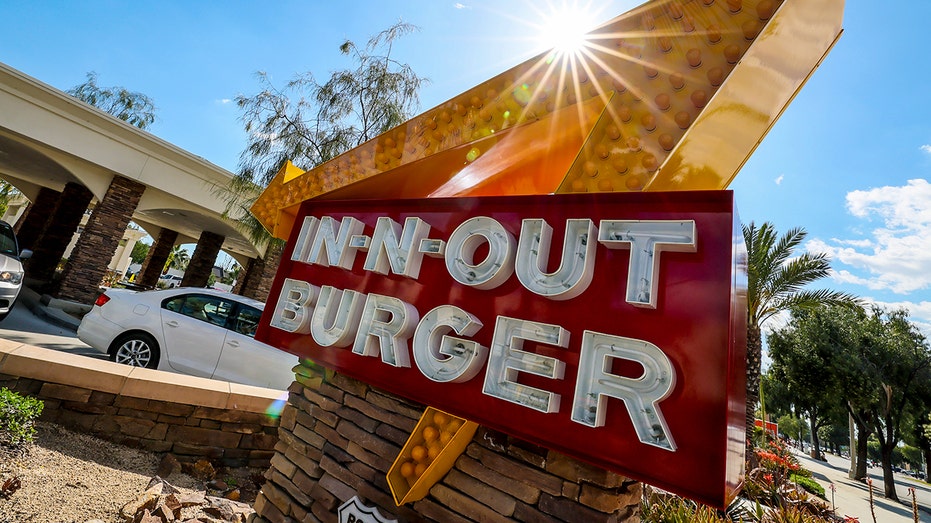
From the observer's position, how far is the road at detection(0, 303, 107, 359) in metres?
6.93

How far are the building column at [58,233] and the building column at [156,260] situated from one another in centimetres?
381

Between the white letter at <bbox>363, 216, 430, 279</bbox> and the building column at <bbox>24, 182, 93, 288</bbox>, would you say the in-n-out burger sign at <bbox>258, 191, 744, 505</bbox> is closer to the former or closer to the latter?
the white letter at <bbox>363, 216, 430, 279</bbox>

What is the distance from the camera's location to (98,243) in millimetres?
10781

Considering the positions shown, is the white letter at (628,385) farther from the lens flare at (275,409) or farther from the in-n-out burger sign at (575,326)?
the lens flare at (275,409)

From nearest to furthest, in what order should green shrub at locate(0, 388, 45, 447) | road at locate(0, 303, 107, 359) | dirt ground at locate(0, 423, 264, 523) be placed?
dirt ground at locate(0, 423, 264, 523) < green shrub at locate(0, 388, 45, 447) < road at locate(0, 303, 107, 359)

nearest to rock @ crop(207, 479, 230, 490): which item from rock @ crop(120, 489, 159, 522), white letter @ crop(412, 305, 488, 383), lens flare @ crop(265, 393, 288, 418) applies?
lens flare @ crop(265, 393, 288, 418)

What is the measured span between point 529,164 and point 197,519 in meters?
3.30

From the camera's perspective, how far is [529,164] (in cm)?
241

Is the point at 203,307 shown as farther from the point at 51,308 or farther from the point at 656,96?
the point at 51,308

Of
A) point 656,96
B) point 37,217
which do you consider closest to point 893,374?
point 656,96

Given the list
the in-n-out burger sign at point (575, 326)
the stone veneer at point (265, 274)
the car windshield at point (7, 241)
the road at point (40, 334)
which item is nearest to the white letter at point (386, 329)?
the in-n-out burger sign at point (575, 326)

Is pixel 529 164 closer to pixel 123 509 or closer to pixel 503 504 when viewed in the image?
pixel 503 504

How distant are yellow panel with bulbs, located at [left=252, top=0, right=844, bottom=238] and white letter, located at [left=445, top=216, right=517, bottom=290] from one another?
0.35 m

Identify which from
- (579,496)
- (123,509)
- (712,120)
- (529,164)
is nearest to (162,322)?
(123,509)
